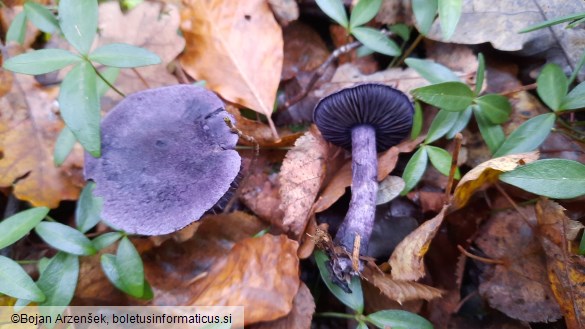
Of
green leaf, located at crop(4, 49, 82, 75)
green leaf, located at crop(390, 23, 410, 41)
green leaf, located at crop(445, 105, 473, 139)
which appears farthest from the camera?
green leaf, located at crop(390, 23, 410, 41)

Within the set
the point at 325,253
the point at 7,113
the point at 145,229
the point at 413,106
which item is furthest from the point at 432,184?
the point at 7,113

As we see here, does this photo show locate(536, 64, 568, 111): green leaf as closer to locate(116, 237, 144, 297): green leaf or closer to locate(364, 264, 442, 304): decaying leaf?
locate(364, 264, 442, 304): decaying leaf

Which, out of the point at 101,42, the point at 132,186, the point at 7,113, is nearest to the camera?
the point at 132,186

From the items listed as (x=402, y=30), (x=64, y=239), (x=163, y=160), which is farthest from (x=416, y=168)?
(x=64, y=239)

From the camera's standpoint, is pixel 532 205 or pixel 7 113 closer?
pixel 532 205

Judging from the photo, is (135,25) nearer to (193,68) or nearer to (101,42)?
(101,42)

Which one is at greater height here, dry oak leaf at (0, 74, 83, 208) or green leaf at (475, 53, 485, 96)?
green leaf at (475, 53, 485, 96)

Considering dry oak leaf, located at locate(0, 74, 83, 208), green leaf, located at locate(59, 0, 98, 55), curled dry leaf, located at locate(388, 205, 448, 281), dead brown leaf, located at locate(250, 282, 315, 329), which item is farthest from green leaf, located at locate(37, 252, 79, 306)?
curled dry leaf, located at locate(388, 205, 448, 281)

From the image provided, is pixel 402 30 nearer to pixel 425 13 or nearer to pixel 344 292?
pixel 425 13
